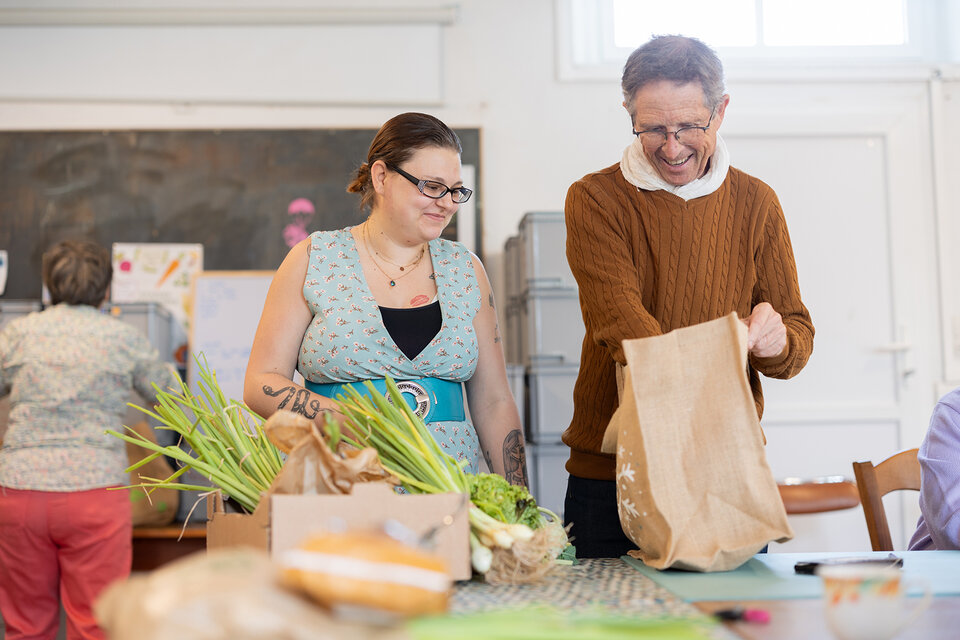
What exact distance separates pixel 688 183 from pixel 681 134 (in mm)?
112

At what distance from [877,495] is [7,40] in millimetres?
4166

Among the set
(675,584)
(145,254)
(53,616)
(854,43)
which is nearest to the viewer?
(675,584)

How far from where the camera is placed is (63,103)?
4.07 metres

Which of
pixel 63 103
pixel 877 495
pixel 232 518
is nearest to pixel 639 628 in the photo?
pixel 232 518

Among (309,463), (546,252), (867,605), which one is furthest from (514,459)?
(546,252)

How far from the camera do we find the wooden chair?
2855 millimetres

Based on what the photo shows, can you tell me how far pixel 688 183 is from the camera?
158cm

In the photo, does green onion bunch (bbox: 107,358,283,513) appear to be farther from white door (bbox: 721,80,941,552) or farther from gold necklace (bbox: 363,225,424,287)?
white door (bbox: 721,80,941,552)

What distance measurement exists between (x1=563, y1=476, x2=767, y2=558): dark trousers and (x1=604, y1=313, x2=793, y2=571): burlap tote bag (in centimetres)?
39

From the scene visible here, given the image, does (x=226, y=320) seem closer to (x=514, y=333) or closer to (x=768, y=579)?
(x=514, y=333)

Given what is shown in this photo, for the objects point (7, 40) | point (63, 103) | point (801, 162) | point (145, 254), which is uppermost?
point (7, 40)

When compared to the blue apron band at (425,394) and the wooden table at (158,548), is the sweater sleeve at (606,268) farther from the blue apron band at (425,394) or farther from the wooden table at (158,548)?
the wooden table at (158,548)

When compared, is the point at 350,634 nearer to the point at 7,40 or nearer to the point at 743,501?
the point at 743,501

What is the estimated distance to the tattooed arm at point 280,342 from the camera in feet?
5.15
